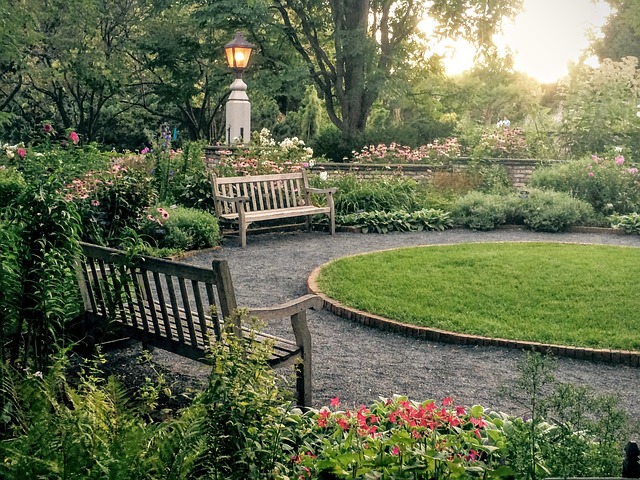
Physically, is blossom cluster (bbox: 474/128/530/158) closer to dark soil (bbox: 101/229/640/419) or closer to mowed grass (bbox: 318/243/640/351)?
mowed grass (bbox: 318/243/640/351)

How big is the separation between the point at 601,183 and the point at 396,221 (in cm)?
381

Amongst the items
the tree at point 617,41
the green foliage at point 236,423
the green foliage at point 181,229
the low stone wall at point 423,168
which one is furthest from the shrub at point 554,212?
the tree at point 617,41

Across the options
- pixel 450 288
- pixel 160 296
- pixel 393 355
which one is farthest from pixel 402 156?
pixel 160 296

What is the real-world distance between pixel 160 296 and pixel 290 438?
4.38 ft

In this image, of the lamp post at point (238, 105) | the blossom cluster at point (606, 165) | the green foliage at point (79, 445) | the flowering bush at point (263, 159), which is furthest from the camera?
the lamp post at point (238, 105)

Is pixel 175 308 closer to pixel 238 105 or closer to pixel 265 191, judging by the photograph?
pixel 265 191

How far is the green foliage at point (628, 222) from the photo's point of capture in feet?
38.6

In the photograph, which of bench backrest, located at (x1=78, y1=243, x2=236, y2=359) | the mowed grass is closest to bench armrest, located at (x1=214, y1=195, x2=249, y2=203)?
the mowed grass

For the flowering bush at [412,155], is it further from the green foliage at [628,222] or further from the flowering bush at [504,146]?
the green foliage at [628,222]

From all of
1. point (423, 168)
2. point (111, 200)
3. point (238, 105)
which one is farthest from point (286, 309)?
point (238, 105)

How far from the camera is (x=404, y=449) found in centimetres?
277

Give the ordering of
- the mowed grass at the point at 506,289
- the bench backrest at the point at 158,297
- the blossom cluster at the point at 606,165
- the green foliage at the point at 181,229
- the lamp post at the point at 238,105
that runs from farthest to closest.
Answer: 1. the lamp post at the point at 238,105
2. the blossom cluster at the point at 606,165
3. the green foliage at the point at 181,229
4. the mowed grass at the point at 506,289
5. the bench backrest at the point at 158,297

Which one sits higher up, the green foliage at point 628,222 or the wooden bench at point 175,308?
the wooden bench at point 175,308

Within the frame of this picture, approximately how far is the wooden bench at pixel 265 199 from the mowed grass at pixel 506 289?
1.83 meters
